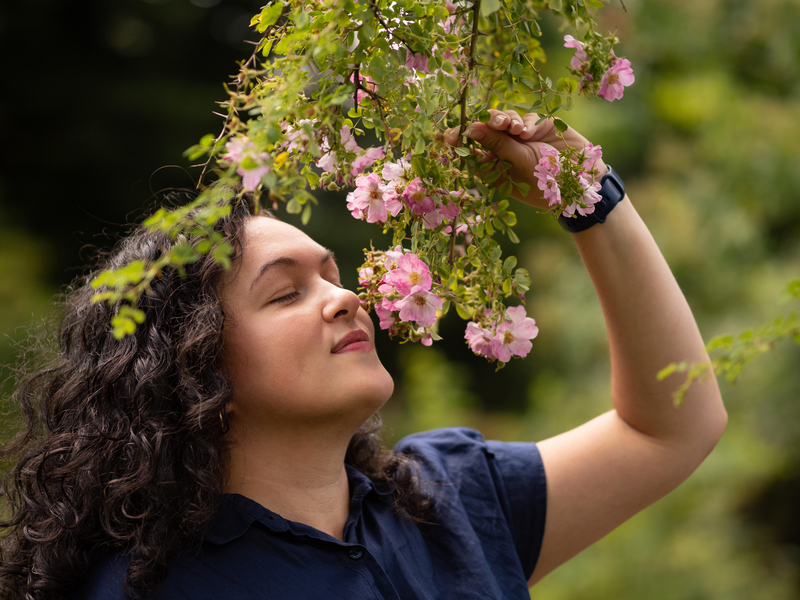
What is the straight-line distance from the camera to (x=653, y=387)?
1.41 m

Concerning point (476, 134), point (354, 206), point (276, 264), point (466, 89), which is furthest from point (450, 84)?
point (276, 264)

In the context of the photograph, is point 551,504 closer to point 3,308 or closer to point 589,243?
point 589,243

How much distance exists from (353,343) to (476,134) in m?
0.46

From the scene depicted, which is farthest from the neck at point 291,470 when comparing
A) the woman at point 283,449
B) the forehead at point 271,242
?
the forehead at point 271,242

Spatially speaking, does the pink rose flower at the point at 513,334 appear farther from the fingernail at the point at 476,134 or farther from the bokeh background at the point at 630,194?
the bokeh background at the point at 630,194

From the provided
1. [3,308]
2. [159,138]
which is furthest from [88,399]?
[159,138]

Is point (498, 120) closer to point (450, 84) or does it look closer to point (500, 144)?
point (500, 144)

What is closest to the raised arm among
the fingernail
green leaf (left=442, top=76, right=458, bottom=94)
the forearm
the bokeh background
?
the forearm

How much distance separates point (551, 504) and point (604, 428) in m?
0.22

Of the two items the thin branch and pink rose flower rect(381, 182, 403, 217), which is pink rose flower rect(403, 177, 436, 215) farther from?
the thin branch

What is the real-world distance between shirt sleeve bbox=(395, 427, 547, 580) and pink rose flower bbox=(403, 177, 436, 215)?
777 mm

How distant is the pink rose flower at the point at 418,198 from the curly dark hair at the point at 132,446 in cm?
47

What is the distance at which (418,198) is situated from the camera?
0.99m

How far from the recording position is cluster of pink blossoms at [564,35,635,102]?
1.05 metres
